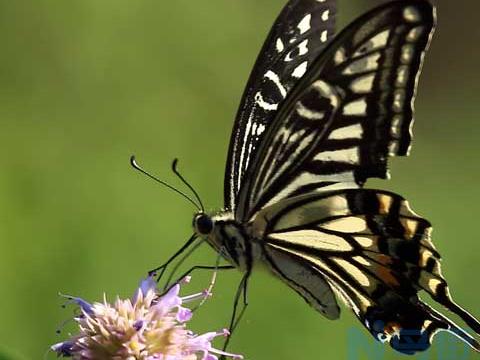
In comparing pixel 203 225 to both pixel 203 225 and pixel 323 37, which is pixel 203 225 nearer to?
pixel 203 225

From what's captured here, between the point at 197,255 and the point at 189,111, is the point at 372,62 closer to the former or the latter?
the point at 197,255

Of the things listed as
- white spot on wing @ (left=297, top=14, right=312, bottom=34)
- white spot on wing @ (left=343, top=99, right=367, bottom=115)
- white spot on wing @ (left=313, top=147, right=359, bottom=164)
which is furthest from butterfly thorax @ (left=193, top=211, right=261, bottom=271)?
white spot on wing @ (left=297, top=14, right=312, bottom=34)

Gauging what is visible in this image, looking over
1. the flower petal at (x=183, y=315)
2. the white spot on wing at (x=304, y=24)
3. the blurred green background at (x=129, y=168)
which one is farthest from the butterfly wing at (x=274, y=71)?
the blurred green background at (x=129, y=168)

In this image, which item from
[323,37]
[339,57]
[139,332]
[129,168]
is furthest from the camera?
[129,168]

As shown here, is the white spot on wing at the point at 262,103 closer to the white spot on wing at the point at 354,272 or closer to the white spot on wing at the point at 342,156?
the white spot on wing at the point at 342,156

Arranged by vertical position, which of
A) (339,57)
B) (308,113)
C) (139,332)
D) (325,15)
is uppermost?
(325,15)

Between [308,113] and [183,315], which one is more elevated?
[308,113]

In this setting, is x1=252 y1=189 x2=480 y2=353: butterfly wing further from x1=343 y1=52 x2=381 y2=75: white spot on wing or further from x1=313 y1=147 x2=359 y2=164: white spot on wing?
x1=343 y1=52 x2=381 y2=75: white spot on wing

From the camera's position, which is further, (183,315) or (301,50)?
(301,50)

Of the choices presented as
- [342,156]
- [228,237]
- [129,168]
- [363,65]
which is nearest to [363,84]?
[363,65]
